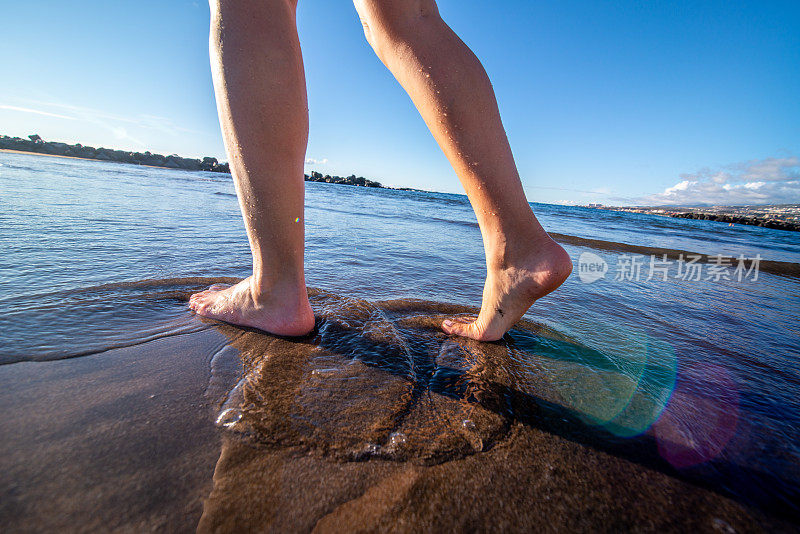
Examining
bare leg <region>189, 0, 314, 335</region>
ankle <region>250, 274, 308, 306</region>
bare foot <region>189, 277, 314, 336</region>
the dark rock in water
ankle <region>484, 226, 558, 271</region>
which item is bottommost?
the dark rock in water

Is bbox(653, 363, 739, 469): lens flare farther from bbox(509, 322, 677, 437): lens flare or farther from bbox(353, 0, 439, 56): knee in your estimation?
bbox(353, 0, 439, 56): knee

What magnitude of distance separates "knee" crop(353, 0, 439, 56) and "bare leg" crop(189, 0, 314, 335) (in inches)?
9.9

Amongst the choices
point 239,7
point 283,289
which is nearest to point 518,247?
point 283,289

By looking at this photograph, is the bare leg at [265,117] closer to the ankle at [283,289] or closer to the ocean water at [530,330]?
the ankle at [283,289]

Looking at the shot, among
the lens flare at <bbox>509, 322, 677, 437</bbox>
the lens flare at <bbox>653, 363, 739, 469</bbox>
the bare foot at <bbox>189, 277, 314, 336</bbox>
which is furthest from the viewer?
the bare foot at <bbox>189, 277, 314, 336</bbox>

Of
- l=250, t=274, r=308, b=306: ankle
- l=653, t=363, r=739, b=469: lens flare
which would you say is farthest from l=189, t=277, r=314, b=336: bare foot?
A: l=653, t=363, r=739, b=469: lens flare

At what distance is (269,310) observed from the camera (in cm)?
110

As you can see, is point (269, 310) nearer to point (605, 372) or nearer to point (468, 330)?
point (468, 330)

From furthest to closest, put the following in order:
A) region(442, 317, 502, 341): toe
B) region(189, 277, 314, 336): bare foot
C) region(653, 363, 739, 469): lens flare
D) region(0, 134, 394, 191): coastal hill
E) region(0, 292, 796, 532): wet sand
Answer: region(0, 134, 394, 191): coastal hill → region(442, 317, 502, 341): toe → region(189, 277, 314, 336): bare foot → region(653, 363, 739, 469): lens flare → region(0, 292, 796, 532): wet sand

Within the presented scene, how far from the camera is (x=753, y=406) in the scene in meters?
0.94

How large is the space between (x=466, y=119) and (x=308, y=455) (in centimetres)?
95

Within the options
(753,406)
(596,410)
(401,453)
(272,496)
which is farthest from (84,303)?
(753,406)

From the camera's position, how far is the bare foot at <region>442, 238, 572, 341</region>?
45.3 inches

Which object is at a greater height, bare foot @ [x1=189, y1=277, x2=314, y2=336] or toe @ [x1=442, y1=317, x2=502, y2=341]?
bare foot @ [x1=189, y1=277, x2=314, y2=336]
